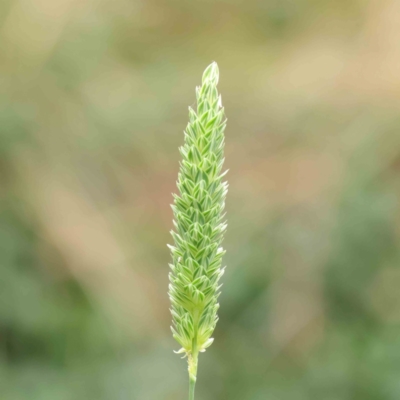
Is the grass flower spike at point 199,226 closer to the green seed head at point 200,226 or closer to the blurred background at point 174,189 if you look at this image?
the green seed head at point 200,226

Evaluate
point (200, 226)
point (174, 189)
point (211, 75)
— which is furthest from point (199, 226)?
point (174, 189)

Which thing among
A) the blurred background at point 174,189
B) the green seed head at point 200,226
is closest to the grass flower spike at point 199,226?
the green seed head at point 200,226

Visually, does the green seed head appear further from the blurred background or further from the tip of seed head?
the blurred background

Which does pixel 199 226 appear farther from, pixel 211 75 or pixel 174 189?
pixel 174 189

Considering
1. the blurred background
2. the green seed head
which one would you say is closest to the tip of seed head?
the green seed head

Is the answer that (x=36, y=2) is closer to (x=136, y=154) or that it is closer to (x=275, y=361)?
(x=136, y=154)

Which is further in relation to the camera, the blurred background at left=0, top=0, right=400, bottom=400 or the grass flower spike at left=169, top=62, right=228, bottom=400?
the blurred background at left=0, top=0, right=400, bottom=400

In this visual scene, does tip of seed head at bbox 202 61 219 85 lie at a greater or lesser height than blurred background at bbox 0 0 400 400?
greater

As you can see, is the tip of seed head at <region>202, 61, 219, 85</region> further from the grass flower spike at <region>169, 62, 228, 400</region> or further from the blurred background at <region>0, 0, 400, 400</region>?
the blurred background at <region>0, 0, 400, 400</region>
